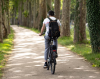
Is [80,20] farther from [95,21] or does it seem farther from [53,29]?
[53,29]

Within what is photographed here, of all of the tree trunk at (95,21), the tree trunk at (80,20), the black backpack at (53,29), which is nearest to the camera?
the black backpack at (53,29)

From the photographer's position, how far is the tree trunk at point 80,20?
505 inches

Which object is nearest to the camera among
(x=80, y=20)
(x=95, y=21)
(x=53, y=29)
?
(x=53, y=29)

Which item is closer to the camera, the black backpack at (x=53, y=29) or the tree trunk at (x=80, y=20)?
the black backpack at (x=53, y=29)

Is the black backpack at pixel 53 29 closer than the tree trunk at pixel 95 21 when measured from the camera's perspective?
Yes

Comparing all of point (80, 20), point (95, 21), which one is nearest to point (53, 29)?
point (95, 21)

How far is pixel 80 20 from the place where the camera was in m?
13.0

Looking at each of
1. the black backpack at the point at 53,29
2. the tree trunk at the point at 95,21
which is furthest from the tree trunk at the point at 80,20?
the black backpack at the point at 53,29

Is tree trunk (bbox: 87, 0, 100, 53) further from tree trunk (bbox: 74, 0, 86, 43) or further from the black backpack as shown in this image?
tree trunk (bbox: 74, 0, 86, 43)

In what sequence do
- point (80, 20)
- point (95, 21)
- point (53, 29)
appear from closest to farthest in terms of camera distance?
point (53, 29) → point (95, 21) → point (80, 20)

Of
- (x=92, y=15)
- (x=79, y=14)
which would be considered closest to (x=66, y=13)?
(x=79, y=14)

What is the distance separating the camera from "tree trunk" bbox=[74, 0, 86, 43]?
12820mm

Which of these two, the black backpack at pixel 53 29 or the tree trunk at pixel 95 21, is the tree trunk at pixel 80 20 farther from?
the black backpack at pixel 53 29

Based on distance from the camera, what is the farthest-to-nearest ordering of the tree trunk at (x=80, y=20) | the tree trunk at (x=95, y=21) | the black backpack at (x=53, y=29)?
the tree trunk at (x=80, y=20)
the tree trunk at (x=95, y=21)
the black backpack at (x=53, y=29)
